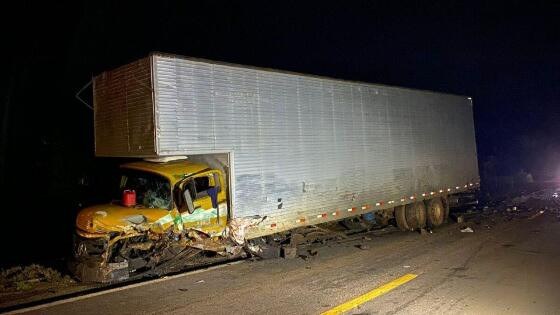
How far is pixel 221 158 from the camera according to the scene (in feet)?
28.0

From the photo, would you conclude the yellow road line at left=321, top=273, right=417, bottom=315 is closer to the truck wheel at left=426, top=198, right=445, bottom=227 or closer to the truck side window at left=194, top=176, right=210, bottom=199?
the truck side window at left=194, top=176, right=210, bottom=199

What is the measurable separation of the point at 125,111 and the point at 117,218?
2.26 m

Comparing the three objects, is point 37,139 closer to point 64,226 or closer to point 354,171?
point 64,226

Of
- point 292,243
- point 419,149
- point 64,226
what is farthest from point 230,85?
point 64,226

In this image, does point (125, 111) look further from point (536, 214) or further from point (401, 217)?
point (536, 214)

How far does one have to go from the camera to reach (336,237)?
11008 millimetres

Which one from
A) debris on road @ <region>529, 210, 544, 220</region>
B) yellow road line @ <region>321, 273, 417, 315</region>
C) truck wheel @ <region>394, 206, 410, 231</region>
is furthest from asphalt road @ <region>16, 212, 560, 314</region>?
debris on road @ <region>529, 210, 544, 220</region>

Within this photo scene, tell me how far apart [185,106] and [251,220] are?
2.68m

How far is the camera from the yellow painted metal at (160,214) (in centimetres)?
708

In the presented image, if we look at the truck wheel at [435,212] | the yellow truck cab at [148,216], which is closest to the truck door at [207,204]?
the yellow truck cab at [148,216]

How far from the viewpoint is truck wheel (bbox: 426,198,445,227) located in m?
13.5

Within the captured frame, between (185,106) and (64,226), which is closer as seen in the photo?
(185,106)

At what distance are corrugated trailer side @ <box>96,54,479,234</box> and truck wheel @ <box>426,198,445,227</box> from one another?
0.38 metres

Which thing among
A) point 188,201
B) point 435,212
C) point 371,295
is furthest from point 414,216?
point 188,201
